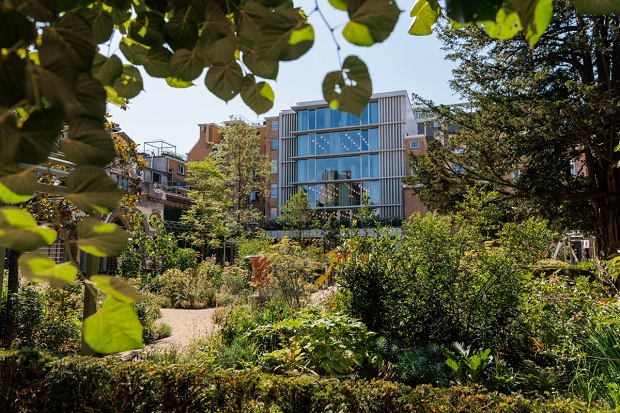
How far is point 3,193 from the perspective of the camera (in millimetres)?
484

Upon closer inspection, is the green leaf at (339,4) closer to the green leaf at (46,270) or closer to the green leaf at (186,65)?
the green leaf at (186,65)

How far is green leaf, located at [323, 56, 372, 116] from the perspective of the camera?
0.63 metres

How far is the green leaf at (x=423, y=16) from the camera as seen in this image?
0.84 meters

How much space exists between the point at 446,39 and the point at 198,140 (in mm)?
35945

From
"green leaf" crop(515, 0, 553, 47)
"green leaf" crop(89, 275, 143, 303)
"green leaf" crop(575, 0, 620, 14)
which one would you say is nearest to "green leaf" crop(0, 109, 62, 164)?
"green leaf" crop(89, 275, 143, 303)

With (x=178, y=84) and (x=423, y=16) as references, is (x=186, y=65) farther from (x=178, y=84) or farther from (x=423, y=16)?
(x=423, y=16)

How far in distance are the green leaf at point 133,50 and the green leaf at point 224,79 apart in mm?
115

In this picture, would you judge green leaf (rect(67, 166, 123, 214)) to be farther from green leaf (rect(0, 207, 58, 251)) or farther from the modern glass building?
the modern glass building

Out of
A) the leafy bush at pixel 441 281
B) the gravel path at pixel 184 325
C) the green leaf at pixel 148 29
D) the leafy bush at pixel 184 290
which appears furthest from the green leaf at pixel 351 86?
the leafy bush at pixel 184 290

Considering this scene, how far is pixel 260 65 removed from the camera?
0.78 meters

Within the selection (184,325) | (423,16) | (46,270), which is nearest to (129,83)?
(46,270)

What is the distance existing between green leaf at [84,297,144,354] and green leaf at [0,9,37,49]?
275 mm

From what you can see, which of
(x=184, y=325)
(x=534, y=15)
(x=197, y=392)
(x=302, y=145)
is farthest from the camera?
(x=302, y=145)

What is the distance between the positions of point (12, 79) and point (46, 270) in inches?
7.7
